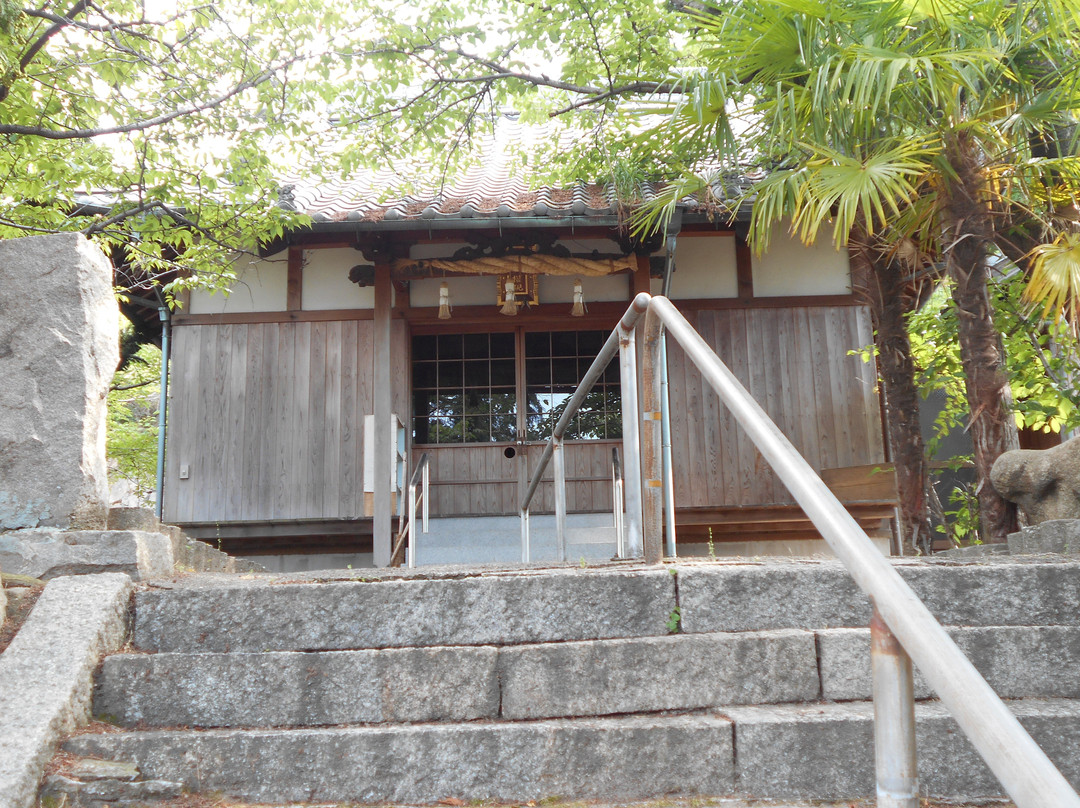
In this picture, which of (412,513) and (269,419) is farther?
(269,419)

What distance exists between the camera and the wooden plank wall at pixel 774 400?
801 cm

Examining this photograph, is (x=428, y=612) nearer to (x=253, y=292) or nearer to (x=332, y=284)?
(x=332, y=284)

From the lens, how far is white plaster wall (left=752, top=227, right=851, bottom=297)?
27.7 ft

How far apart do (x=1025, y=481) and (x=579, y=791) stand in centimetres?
285

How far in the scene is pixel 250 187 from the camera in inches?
234

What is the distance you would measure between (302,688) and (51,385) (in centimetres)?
183

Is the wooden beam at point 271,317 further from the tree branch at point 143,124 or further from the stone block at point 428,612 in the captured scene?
the stone block at point 428,612

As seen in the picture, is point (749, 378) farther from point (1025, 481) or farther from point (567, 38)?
point (1025, 481)

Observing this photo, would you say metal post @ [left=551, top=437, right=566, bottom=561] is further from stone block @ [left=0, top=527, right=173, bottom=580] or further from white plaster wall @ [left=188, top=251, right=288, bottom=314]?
white plaster wall @ [left=188, top=251, right=288, bottom=314]

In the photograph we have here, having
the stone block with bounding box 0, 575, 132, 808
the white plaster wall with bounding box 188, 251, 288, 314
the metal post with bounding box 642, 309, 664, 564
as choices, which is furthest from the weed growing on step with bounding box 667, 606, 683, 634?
the white plaster wall with bounding box 188, 251, 288, 314

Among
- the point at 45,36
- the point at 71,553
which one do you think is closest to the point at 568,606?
Answer: the point at 71,553

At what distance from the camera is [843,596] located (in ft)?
8.51

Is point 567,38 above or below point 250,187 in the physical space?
above

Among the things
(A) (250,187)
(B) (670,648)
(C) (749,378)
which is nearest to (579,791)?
(B) (670,648)
